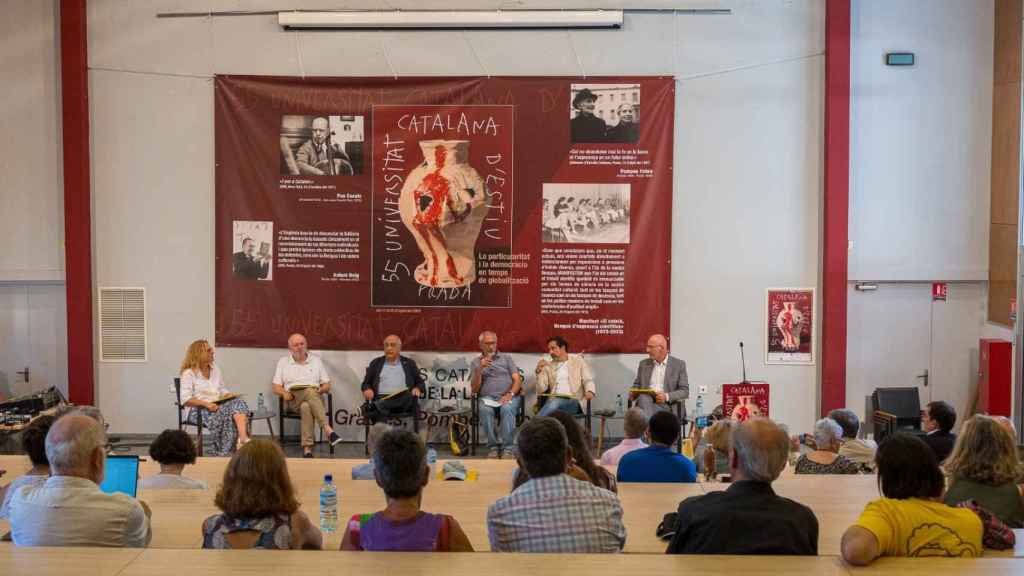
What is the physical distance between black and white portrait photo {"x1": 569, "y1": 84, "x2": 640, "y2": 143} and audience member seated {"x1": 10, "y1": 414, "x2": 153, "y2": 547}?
21.2 ft

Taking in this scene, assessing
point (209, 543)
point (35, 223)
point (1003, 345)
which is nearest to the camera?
point (209, 543)

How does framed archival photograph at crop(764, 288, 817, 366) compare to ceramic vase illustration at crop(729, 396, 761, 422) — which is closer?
Result: ceramic vase illustration at crop(729, 396, 761, 422)

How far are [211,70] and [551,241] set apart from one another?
3.31 metres

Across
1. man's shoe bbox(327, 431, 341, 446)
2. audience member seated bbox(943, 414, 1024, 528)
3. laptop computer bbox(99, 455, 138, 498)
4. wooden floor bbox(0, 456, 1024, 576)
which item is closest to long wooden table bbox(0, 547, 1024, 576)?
wooden floor bbox(0, 456, 1024, 576)

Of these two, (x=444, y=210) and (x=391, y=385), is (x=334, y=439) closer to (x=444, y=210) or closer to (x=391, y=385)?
(x=391, y=385)

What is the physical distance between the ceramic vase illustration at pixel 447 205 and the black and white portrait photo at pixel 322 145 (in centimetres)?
54

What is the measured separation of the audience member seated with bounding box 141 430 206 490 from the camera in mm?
4895

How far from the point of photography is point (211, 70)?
9.61m

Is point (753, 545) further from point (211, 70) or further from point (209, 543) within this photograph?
point (211, 70)

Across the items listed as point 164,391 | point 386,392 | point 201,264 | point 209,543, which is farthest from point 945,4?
point 209,543

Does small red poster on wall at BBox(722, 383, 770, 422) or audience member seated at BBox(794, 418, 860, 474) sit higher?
audience member seated at BBox(794, 418, 860, 474)

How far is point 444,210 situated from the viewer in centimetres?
956

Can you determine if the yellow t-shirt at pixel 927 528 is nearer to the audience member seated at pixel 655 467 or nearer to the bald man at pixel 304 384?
the audience member seated at pixel 655 467

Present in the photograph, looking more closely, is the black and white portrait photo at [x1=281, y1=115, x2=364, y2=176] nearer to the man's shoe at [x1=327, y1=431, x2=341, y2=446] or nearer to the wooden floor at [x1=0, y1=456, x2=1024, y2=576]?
the man's shoe at [x1=327, y1=431, x2=341, y2=446]
